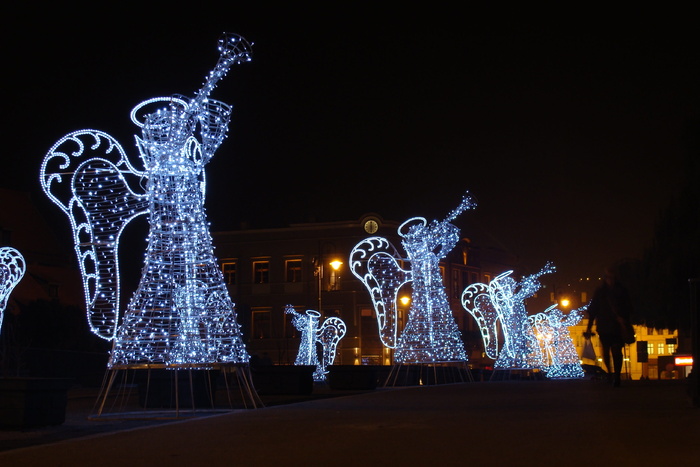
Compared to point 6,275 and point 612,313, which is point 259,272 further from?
point 612,313

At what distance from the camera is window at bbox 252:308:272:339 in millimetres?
67312

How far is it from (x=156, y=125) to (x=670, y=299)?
19.7m

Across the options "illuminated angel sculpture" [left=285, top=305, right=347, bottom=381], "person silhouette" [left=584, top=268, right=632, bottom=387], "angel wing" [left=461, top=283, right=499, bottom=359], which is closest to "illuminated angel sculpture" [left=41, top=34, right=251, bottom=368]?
"person silhouette" [left=584, top=268, right=632, bottom=387]

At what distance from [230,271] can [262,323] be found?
4.59m

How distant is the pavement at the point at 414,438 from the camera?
6.83 meters

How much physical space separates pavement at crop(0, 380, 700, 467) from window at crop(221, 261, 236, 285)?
57.1 meters

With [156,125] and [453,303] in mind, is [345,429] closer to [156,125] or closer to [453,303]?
[156,125]

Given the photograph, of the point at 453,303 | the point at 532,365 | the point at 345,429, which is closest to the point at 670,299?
the point at 532,365

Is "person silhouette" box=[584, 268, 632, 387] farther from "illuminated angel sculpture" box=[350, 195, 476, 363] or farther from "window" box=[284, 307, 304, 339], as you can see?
"window" box=[284, 307, 304, 339]

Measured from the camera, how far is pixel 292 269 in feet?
222

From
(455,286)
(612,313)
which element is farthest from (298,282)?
(612,313)

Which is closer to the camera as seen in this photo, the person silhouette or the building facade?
the person silhouette

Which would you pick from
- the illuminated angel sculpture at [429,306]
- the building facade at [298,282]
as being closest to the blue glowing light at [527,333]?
the illuminated angel sculpture at [429,306]

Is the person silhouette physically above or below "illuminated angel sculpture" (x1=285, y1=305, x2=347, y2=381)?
below
